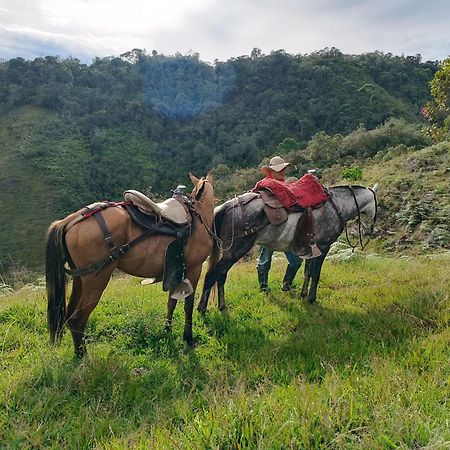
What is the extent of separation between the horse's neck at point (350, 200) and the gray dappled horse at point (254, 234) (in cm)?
6

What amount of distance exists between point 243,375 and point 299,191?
325 cm

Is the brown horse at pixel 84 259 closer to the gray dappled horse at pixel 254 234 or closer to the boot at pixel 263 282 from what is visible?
the gray dappled horse at pixel 254 234

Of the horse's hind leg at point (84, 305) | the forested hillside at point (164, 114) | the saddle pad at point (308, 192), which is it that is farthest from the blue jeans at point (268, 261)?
the forested hillside at point (164, 114)

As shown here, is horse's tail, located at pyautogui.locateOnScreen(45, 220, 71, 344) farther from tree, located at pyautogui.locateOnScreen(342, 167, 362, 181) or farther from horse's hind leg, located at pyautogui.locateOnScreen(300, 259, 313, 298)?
tree, located at pyautogui.locateOnScreen(342, 167, 362, 181)

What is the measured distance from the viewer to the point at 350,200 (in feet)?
20.6

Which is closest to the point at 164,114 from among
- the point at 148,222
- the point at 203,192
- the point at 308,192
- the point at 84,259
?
the point at 308,192

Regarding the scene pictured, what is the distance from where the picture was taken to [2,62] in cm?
5309

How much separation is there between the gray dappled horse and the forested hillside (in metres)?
29.0

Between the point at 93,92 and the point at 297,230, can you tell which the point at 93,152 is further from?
the point at 297,230

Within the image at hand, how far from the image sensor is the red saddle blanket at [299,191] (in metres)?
5.44

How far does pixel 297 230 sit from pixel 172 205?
7.31 feet

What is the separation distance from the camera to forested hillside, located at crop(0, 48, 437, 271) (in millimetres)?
39344

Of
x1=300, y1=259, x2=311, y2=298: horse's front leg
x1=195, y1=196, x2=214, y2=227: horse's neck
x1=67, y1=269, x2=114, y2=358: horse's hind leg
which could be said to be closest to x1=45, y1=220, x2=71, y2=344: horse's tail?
x1=67, y1=269, x2=114, y2=358: horse's hind leg

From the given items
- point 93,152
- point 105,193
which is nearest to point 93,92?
point 93,152
